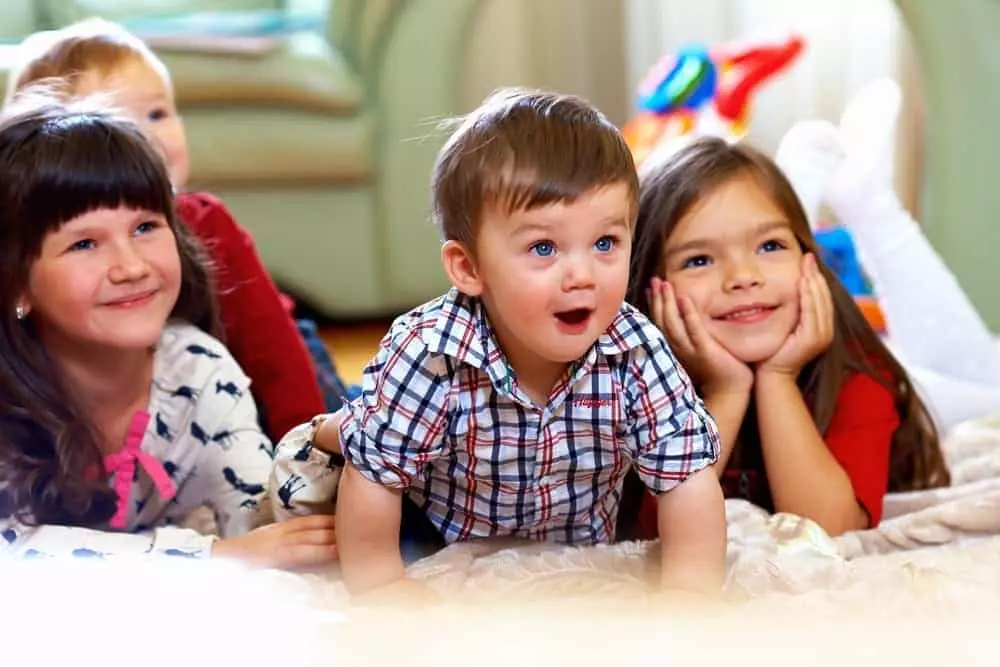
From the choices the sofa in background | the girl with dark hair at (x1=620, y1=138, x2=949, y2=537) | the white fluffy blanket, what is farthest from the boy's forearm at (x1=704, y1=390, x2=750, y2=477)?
the sofa in background

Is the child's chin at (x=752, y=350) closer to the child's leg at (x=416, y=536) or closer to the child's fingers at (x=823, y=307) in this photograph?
the child's fingers at (x=823, y=307)

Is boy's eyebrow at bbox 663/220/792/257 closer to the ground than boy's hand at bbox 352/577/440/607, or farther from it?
farther from it

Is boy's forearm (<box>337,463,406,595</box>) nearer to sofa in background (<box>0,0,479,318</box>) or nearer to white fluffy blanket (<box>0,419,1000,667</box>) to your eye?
white fluffy blanket (<box>0,419,1000,667</box>)

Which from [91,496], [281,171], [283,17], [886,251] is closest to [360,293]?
[281,171]

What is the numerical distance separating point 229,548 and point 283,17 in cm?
168

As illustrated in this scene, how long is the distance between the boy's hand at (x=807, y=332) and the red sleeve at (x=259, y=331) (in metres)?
0.49

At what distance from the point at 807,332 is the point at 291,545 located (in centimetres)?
49

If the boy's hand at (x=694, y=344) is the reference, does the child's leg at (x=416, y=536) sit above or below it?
below

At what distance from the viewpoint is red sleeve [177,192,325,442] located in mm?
1347

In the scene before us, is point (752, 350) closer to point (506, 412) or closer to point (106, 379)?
point (506, 412)

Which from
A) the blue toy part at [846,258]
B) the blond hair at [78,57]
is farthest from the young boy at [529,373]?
the blue toy part at [846,258]

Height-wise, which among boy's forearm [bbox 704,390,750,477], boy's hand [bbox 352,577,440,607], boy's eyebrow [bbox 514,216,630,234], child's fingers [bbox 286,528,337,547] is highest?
boy's eyebrow [bbox 514,216,630,234]

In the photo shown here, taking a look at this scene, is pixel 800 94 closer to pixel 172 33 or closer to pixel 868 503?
pixel 172 33

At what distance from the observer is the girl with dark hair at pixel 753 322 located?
1.12 meters
